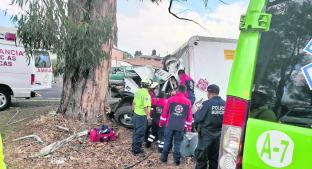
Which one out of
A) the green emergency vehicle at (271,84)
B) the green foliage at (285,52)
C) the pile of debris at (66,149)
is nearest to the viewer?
the green emergency vehicle at (271,84)

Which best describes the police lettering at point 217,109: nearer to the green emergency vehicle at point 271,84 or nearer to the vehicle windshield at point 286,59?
the green emergency vehicle at point 271,84

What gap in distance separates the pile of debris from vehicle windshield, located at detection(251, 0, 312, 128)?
5344 mm

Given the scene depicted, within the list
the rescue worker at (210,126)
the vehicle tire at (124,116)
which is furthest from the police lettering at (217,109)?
the vehicle tire at (124,116)

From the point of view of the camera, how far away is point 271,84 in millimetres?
2654

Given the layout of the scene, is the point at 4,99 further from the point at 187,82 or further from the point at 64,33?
the point at 187,82

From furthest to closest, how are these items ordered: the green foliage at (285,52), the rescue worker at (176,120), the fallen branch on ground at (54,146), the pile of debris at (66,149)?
the fallen branch on ground at (54,146)
the pile of debris at (66,149)
the rescue worker at (176,120)
the green foliage at (285,52)

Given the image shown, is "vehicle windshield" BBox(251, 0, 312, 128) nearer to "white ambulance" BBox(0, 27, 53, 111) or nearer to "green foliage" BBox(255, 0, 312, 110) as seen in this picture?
"green foliage" BBox(255, 0, 312, 110)

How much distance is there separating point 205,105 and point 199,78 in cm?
362

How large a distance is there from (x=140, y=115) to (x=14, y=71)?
6623 millimetres

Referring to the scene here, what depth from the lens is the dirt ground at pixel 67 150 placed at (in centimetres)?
778

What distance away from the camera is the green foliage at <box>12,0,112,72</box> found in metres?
8.24

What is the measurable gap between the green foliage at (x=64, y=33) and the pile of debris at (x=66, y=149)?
1.42 meters

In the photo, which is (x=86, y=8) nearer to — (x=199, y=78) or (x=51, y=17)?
(x=51, y=17)

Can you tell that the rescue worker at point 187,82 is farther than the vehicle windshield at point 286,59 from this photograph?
Yes
